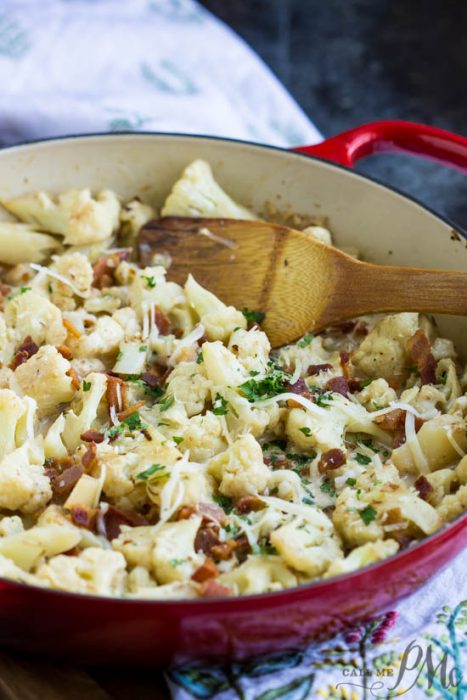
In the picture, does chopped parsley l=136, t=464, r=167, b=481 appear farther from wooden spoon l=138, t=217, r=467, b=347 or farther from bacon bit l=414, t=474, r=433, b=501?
wooden spoon l=138, t=217, r=467, b=347

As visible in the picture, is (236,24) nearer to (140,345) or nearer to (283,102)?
(283,102)

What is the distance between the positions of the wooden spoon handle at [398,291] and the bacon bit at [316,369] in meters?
0.20

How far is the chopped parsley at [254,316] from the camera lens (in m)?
3.23

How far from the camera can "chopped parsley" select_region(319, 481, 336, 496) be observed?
2.63 meters

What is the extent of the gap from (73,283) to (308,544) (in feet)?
4.46

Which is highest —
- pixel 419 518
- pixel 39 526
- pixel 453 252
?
pixel 453 252

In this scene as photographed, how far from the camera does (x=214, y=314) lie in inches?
122

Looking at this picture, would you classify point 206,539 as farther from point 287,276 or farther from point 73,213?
point 73,213

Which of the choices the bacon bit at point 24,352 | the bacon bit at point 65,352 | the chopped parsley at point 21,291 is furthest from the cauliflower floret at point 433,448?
the chopped parsley at point 21,291

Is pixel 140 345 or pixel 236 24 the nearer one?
pixel 140 345

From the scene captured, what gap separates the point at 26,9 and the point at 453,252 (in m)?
2.50

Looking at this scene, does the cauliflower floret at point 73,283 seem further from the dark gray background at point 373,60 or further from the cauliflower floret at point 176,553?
the dark gray background at point 373,60

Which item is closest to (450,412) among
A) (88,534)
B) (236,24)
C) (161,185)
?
(88,534)

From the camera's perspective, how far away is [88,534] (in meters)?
2.40
